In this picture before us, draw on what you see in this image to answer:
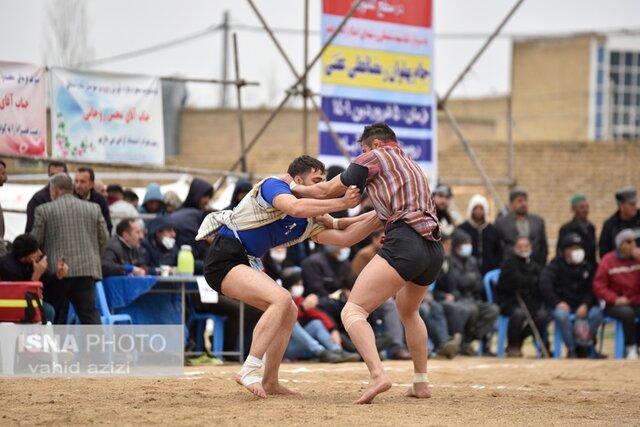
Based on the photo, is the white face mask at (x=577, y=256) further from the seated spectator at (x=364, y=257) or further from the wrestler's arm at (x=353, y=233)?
the wrestler's arm at (x=353, y=233)

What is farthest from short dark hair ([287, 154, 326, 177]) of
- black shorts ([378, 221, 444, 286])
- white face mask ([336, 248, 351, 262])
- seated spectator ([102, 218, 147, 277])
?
white face mask ([336, 248, 351, 262])

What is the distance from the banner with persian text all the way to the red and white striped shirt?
775cm

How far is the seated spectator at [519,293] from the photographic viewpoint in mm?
16094

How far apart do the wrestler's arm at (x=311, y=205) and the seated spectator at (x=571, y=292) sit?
306 inches

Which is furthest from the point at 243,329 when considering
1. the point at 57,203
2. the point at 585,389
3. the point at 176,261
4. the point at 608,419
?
the point at 608,419

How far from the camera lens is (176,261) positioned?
44.4ft

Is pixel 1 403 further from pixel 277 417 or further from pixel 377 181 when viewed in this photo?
pixel 377 181

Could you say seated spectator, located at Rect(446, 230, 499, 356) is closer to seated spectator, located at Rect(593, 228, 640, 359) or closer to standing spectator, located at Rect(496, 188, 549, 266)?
standing spectator, located at Rect(496, 188, 549, 266)

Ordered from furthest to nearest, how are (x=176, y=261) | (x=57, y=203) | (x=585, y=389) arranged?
(x=176, y=261) → (x=57, y=203) → (x=585, y=389)

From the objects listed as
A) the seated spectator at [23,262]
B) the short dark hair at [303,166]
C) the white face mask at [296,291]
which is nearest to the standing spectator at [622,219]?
the white face mask at [296,291]

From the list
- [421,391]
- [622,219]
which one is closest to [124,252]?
[421,391]

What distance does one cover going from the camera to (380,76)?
17172 millimetres

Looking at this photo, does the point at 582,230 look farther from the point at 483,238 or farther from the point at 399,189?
the point at 399,189

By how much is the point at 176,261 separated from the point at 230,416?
5.65m
